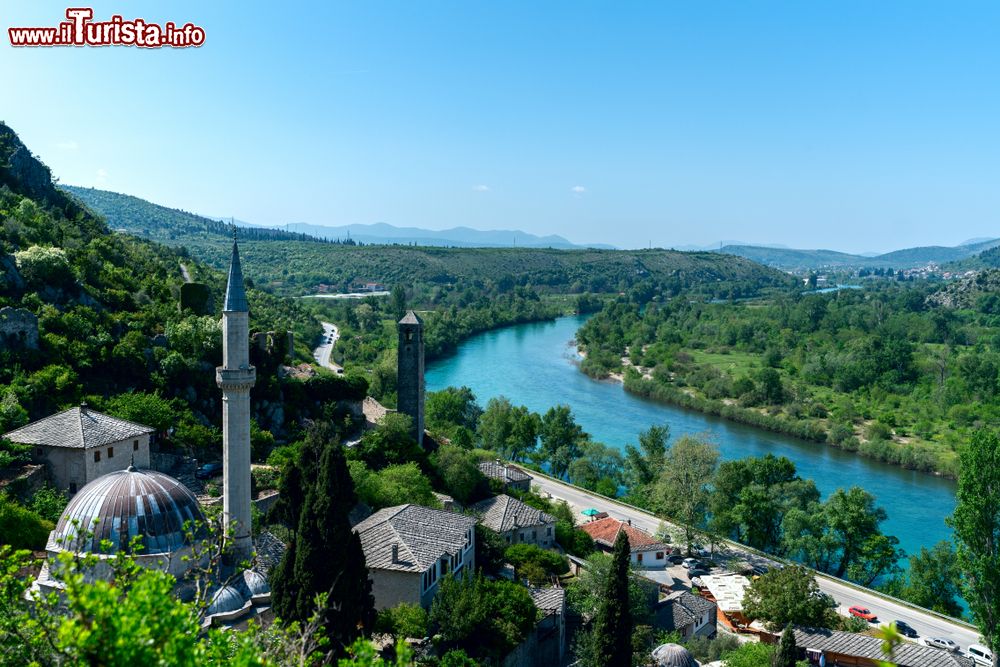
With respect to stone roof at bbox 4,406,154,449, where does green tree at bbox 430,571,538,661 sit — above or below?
below

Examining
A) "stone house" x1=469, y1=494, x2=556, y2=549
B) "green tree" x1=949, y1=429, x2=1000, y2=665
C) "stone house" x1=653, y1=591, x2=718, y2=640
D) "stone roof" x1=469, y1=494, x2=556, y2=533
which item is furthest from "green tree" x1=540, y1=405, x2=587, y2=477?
"green tree" x1=949, y1=429, x2=1000, y2=665

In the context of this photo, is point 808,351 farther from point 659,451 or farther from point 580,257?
point 580,257

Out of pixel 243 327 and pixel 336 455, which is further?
pixel 243 327

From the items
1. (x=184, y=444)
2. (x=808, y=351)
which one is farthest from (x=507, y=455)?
(x=808, y=351)

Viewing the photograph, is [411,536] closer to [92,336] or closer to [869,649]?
[869,649]

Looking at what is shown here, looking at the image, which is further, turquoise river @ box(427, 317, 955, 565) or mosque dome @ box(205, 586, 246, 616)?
turquoise river @ box(427, 317, 955, 565)

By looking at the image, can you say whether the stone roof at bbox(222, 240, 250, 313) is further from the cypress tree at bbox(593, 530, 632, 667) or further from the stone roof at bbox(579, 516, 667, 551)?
the stone roof at bbox(579, 516, 667, 551)

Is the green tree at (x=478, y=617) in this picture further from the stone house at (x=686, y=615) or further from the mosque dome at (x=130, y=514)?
the stone house at (x=686, y=615)
